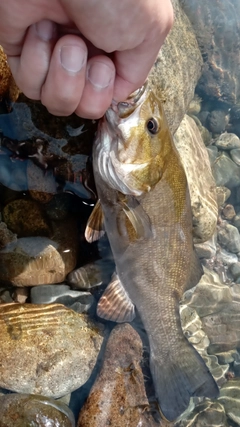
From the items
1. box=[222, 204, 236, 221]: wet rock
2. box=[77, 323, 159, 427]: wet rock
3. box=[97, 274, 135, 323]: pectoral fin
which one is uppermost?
box=[97, 274, 135, 323]: pectoral fin

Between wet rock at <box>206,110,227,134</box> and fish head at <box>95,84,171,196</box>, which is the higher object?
fish head at <box>95,84,171,196</box>

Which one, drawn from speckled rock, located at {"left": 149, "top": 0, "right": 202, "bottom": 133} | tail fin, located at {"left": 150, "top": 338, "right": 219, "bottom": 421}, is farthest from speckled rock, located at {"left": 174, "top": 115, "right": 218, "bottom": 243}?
tail fin, located at {"left": 150, "top": 338, "right": 219, "bottom": 421}

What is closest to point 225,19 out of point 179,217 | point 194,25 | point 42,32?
point 194,25

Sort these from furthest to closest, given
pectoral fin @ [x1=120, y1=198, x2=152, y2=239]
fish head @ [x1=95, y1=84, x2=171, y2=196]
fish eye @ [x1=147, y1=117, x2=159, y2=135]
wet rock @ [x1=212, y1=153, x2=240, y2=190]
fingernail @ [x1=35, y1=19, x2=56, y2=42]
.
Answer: wet rock @ [x1=212, y1=153, x2=240, y2=190]
pectoral fin @ [x1=120, y1=198, x2=152, y2=239]
fish eye @ [x1=147, y1=117, x2=159, y2=135]
fish head @ [x1=95, y1=84, x2=171, y2=196]
fingernail @ [x1=35, y1=19, x2=56, y2=42]

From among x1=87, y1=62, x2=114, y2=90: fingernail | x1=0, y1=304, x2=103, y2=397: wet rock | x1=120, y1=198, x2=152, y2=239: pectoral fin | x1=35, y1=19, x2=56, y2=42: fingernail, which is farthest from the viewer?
x1=0, y1=304, x2=103, y2=397: wet rock

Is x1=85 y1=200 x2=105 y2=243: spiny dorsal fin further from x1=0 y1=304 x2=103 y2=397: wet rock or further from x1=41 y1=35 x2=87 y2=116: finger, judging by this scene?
x1=41 y1=35 x2=87 y2=116: finger

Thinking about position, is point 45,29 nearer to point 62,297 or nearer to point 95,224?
point 95,224

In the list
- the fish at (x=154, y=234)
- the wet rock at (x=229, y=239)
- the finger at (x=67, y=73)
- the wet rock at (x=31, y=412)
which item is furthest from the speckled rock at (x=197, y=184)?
the finger at (x=67, y=73)

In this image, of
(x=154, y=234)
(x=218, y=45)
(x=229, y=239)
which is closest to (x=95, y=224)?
(x=154, y=234)
